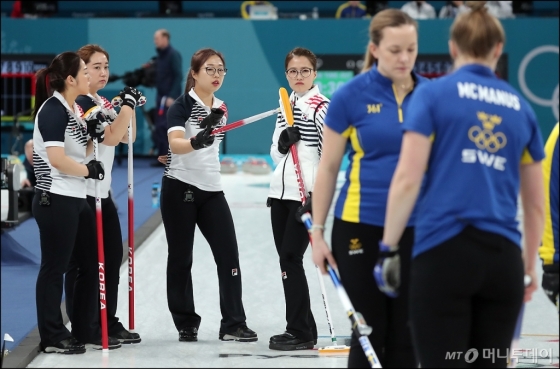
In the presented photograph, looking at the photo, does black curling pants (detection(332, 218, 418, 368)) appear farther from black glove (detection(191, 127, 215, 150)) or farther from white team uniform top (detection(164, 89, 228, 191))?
white team uniform top (detection(164, 89, 228, 191))

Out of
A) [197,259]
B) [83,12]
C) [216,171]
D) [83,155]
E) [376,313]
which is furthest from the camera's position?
[83,12]

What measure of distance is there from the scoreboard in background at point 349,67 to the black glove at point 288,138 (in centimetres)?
977

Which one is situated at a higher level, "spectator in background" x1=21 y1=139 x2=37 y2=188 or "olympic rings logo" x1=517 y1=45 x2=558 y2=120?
"olympic rings logo" x1=517 y1=45 x2=558 y2=120

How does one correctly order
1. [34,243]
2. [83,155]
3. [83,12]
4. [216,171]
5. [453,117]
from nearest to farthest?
1. [453,117]
2. [83,155]
3. [216,171]
4. [34,243]
5. [83,12]

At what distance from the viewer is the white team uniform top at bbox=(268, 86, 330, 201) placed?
17.9 feet

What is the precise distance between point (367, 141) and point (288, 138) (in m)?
1.88

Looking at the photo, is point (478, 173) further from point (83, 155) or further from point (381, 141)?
point (83, 155)

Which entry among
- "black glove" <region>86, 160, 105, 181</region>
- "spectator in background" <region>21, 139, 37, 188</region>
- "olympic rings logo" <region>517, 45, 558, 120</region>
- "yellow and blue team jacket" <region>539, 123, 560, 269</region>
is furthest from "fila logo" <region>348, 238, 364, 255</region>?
"olympic rings logo" <region>517, 45, 558, 120</region>

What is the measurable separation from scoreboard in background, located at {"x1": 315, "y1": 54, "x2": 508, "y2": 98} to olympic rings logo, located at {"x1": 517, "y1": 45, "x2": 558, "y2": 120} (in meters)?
0.28

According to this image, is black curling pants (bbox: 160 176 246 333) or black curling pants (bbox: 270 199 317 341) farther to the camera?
black curling pants (bbox: 160 176 246 333)

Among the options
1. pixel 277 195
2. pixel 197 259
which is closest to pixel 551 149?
pixel 277 195

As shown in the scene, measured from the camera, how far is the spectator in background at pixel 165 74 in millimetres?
14625

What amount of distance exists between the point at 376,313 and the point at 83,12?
16161mm

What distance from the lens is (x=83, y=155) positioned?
5.40 metres
